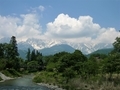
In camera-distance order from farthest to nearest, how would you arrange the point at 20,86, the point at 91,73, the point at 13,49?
the point at 13,49 → the point at 91,73 → the point at 20,86

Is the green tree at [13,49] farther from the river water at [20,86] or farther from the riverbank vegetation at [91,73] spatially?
the river water at [20,86]

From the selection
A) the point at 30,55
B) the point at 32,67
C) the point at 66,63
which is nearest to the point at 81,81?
the point at 66,63

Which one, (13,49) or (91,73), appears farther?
(13,49)

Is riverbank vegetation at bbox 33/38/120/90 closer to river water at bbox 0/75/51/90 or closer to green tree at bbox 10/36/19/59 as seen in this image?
river water at bbox 0/75/51/90

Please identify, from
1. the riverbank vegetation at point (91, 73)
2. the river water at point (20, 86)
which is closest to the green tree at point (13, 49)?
the riverbank vegetation at point (91, 73)

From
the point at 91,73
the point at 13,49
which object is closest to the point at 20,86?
the point at 91,73

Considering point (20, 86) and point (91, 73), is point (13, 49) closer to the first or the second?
point (20, 86)

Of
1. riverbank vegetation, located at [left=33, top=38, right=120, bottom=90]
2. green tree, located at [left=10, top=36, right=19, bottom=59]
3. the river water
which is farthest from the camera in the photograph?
green tree, located at [left=10, top=36, right=19, bottom=59]

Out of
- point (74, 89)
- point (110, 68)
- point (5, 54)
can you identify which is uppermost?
point (5, 54)

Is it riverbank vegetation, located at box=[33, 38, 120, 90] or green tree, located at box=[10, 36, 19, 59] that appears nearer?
riverbank vegetation, located at box=[33, 38, 120, 90]

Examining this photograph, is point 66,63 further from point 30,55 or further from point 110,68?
point 30,55

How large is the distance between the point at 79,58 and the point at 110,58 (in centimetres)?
2051

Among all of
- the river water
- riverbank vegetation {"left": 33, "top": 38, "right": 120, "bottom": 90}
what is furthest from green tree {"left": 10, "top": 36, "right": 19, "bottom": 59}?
the river water

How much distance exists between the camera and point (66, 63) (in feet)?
247
